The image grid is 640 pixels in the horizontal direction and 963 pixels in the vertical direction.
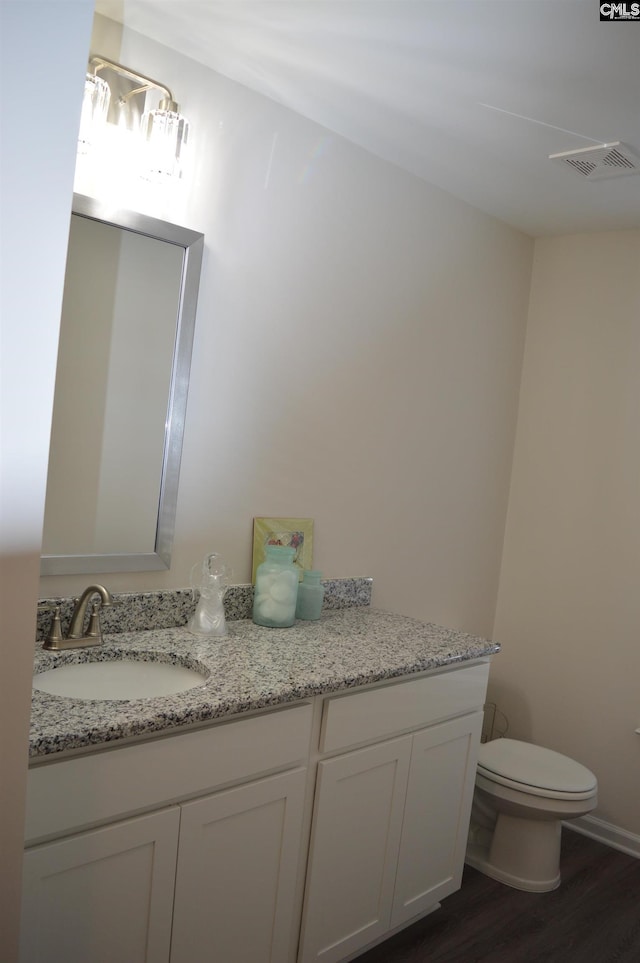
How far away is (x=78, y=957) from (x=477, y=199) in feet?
8.72

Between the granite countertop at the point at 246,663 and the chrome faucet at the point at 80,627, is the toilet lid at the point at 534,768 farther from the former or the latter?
the chrome faucet at the point at 80,627

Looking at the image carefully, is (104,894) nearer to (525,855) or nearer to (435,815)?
(435,815)

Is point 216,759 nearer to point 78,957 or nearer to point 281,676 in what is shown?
point 281,676

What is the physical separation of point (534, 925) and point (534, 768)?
1.60 ft

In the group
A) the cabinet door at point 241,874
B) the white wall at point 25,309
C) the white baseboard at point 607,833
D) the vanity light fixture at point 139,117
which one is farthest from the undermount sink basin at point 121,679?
the white baseboard at point 607,833

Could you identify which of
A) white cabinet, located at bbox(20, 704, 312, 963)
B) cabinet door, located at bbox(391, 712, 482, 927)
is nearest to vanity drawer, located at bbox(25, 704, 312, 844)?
white cabinet, located at bbox(20, 704, 312, 963)

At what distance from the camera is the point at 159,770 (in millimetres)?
1497

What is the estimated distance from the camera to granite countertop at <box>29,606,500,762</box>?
4.61 feet

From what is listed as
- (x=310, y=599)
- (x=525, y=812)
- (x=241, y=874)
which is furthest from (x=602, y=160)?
(x=241, y=874)

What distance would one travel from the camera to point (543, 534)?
329 cm

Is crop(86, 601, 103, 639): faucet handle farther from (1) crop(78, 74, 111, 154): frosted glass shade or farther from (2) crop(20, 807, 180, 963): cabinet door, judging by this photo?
(1) crop(78, 74, 111, 154): frosted glass shade

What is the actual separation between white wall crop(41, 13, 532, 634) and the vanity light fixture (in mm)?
58

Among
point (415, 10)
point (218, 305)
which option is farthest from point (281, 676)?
point (415, 10)

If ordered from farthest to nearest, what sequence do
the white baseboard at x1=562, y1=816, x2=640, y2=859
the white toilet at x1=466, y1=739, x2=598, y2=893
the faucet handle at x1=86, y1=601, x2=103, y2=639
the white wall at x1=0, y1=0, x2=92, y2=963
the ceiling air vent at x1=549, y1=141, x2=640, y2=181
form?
the white baseboard at x1=562, y1=816, x2=640, y2=859 < the white toilet at x1=466, y1=739, x2=598, y2=893 < the ceiling air vent at x1=549, y1=141, x2=640, y2=181 < the faucet handle at x1=86, y1=601, x2=103, y2=639 < the white wall at x1=0, y1=0, x2=92, y2=963
